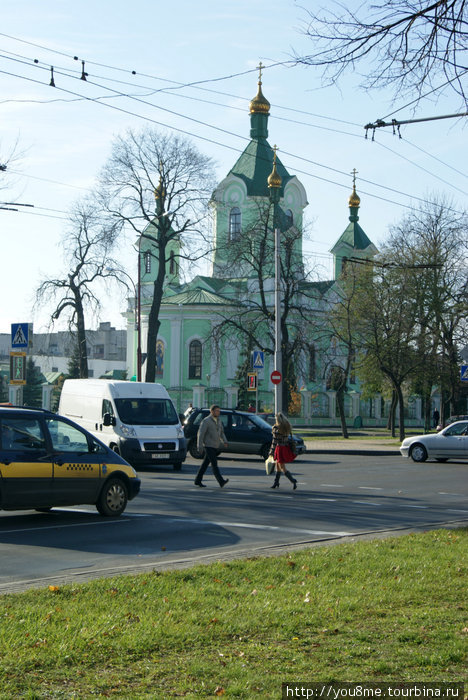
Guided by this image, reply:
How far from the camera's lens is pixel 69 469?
13008mm

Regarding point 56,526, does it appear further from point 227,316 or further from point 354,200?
point 354,200

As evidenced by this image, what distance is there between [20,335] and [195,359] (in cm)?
4665

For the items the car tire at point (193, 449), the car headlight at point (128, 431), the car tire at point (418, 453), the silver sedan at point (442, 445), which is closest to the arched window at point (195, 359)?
the car tire at point (193, 449)

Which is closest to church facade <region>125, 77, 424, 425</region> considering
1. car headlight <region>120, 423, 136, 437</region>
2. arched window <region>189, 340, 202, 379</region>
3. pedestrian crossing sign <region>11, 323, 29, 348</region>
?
arched window <region>189, 340, 202, 379</region>

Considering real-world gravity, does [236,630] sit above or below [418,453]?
below

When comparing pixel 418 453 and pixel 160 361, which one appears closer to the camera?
pixel 418 453

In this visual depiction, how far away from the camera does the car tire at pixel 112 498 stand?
1355 centimetres

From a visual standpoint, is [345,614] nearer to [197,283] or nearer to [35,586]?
[35,586]

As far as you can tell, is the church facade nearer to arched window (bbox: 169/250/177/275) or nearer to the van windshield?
arched window (bbox: 169/250/177/275)

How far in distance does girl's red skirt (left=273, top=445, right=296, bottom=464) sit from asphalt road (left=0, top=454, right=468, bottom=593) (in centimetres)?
62

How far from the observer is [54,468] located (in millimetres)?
12781

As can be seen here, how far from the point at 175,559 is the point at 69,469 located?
359cm

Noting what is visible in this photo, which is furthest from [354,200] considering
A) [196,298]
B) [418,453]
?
[418,453]

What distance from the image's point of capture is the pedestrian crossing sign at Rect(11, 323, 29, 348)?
22344mm
